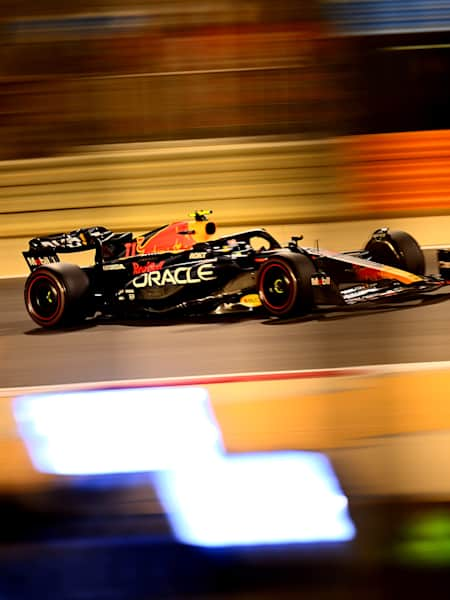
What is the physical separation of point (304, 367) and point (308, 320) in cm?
140

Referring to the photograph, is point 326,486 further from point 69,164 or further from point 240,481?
point 69,164

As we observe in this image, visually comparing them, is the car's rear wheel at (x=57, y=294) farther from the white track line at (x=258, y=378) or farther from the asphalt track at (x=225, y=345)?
the white track line at (x=258, y=378)

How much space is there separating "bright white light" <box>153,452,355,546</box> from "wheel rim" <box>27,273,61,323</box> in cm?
409

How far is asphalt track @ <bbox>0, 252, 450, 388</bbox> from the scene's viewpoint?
5.84 meters

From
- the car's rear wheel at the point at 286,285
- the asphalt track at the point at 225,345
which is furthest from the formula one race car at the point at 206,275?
the asphalt track at the point at 225,345

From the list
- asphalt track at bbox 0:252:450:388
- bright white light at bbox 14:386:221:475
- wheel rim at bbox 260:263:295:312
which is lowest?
asphalt track at bbox 0:252:450:388

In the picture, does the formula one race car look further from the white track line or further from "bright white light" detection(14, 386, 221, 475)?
"bright white light" detection(14, 386, 221, 475)

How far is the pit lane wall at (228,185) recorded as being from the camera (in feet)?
36.7

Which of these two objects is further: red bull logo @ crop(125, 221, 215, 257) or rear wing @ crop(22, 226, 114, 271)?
rear wing @ crop(22, 226, 114, 271)

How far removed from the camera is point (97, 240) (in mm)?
7770

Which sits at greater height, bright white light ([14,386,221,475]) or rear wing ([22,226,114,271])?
rear wing ([22,226,114,271])

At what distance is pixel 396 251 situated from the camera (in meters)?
7.66

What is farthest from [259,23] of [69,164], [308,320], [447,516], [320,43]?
[69,164]

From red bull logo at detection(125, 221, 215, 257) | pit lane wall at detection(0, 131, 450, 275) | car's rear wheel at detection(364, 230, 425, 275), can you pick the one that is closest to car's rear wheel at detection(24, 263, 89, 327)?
red bull logo at detection(125, 221, 215, 257)
